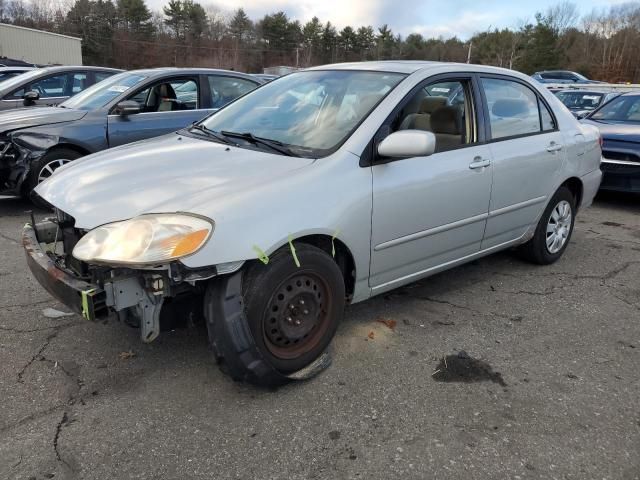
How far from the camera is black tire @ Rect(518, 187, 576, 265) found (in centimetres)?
455

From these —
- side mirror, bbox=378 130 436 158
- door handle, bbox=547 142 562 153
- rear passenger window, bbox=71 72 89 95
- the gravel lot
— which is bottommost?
the gravel lot

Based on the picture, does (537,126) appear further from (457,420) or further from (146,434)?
(146,434)

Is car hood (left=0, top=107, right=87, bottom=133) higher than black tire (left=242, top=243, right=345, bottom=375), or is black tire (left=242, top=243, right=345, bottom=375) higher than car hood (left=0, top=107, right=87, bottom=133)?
car hood (left=0, top=107, right=87, bottom=133)

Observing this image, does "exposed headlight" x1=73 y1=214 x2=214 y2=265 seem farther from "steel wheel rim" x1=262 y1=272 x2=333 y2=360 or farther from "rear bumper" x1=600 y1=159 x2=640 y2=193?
"rear bumper" x1=600 y1=159 x2=640 y2=193

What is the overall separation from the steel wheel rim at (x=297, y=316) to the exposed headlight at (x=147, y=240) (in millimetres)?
495

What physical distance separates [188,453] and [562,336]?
246cm

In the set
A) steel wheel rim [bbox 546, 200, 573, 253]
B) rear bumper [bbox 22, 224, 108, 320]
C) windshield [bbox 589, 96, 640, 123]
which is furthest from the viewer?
windshield [bbox 589, 96, 640, 123]

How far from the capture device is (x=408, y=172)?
10.5ft

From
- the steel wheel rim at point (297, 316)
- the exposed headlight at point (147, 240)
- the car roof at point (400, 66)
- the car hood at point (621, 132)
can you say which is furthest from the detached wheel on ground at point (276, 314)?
the car hood at point (621, 132)

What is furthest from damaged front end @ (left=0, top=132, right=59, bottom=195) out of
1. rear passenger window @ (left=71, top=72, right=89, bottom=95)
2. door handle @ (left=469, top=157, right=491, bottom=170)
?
door handle @ (left=469, top=157, right=491, bottom=170)

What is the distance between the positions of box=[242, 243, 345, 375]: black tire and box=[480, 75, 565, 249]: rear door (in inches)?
64.0

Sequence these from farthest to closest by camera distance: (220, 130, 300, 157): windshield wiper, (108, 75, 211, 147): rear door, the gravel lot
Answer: (108, 75, 211, 147): rear door, (220, 130, 300, 157): windshield wiper, the gravel lot

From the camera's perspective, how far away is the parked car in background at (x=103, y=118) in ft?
18.9

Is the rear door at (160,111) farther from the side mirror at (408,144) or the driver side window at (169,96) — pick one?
the side mirror at (408,144)
